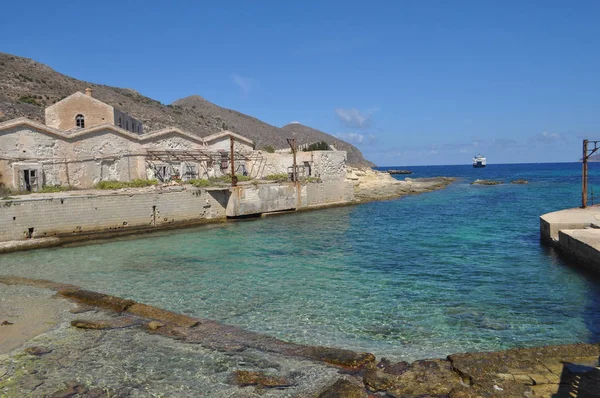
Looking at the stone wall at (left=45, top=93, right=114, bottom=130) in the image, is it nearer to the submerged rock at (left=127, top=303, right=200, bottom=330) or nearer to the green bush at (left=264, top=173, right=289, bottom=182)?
the green bush at (left=264, top=173, right=289, bottom=182)

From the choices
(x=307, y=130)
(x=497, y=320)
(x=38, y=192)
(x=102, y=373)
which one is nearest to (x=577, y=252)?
(x=497, y=320)

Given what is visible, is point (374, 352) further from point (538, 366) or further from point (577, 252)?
point (577, 252)

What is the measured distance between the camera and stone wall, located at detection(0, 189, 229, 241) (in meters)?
18.1

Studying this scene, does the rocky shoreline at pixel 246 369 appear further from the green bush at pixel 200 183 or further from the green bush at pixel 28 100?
the green bush at pixel 28 100

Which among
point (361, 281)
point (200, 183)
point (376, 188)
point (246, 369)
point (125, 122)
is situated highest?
point (125, 122)

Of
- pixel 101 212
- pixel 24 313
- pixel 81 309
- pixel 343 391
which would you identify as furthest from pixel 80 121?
pixel 343 391

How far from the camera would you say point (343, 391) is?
18.7ft

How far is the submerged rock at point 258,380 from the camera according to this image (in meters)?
6.04

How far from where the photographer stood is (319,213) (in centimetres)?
2962

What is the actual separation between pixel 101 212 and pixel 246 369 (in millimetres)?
16476

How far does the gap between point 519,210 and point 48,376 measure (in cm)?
3141

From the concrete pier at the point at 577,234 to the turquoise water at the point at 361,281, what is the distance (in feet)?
1.60

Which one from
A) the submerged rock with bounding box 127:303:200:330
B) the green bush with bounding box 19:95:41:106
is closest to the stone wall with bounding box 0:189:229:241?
the submerged rock with bounding box 127:303:200:330

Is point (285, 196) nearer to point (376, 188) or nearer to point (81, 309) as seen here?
point (376, 188)
